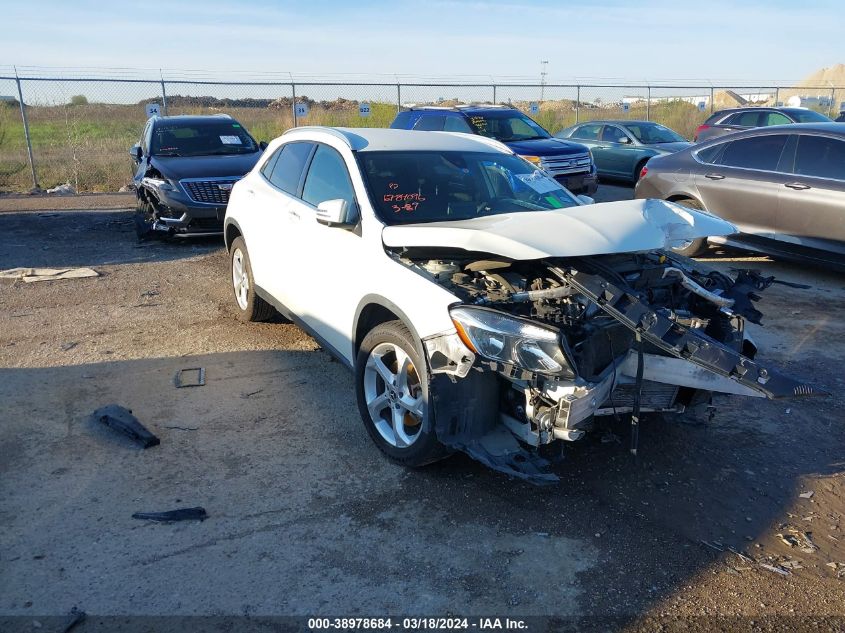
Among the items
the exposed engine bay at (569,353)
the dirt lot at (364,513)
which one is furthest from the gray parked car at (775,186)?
the exposed engine bay at (569,353)

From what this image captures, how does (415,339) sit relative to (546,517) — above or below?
above

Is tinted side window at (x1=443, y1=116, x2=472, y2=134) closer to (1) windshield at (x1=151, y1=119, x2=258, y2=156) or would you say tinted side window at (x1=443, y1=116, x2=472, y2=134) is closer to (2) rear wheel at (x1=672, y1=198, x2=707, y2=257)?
(1) windshield at (x1=151, y1=119, x2=258, y2=156)

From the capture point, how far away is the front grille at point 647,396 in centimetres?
391

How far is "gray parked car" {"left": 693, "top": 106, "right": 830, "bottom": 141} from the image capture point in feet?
52.1

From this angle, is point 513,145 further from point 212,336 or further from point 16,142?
point 16,142

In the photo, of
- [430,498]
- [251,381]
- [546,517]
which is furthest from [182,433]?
[546,517]

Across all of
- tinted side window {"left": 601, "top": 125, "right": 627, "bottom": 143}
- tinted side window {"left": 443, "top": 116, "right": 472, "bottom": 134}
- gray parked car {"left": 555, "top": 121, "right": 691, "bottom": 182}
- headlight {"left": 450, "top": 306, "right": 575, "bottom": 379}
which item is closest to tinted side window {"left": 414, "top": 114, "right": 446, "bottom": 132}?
tinted side window {"left": 443, "top": 116, "right": 472, "bottom": 134}

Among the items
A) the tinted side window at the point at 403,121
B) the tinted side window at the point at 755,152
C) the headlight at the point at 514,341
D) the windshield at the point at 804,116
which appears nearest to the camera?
the headlight at the point at 514,341

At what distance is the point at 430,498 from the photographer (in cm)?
393

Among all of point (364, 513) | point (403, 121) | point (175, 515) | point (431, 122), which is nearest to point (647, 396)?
point (364, 513)

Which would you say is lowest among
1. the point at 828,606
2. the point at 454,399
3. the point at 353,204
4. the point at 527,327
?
the point at 828,606

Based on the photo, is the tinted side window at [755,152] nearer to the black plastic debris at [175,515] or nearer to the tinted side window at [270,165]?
the tinted side window at [270,165]

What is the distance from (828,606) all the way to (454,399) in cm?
184

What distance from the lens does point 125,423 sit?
4.69 metres
